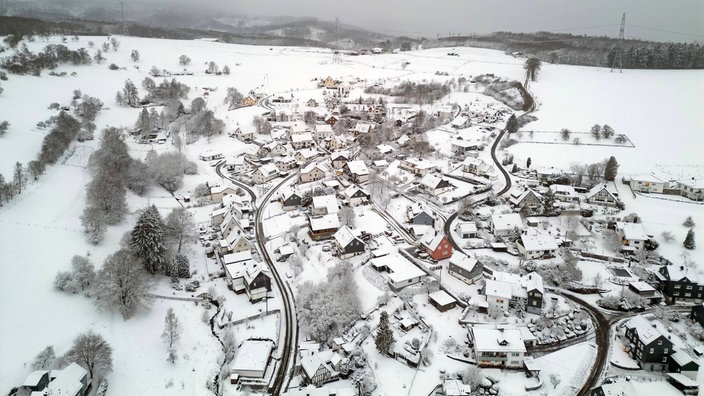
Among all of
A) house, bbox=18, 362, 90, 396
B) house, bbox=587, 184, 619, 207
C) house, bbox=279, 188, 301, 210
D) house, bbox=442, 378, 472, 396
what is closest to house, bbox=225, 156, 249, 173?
house, bbox=279, 188, 301, 210

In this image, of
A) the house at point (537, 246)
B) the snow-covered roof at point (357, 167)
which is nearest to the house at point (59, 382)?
the house at point (537, 246)

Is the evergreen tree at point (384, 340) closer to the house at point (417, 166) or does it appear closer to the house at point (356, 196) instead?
the house at point (356, 196)

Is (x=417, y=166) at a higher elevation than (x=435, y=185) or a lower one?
higher

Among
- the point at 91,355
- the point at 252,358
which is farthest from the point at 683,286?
the point at 91,355

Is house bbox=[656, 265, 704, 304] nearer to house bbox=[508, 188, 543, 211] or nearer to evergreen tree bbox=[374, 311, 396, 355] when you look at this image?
house bbox=[508, 188, 543, 211]

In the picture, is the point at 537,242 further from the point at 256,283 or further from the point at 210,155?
the point at 210,155

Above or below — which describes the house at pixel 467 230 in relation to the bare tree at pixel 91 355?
above

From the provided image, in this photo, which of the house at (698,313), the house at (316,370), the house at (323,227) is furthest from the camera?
the house at (323,227)
